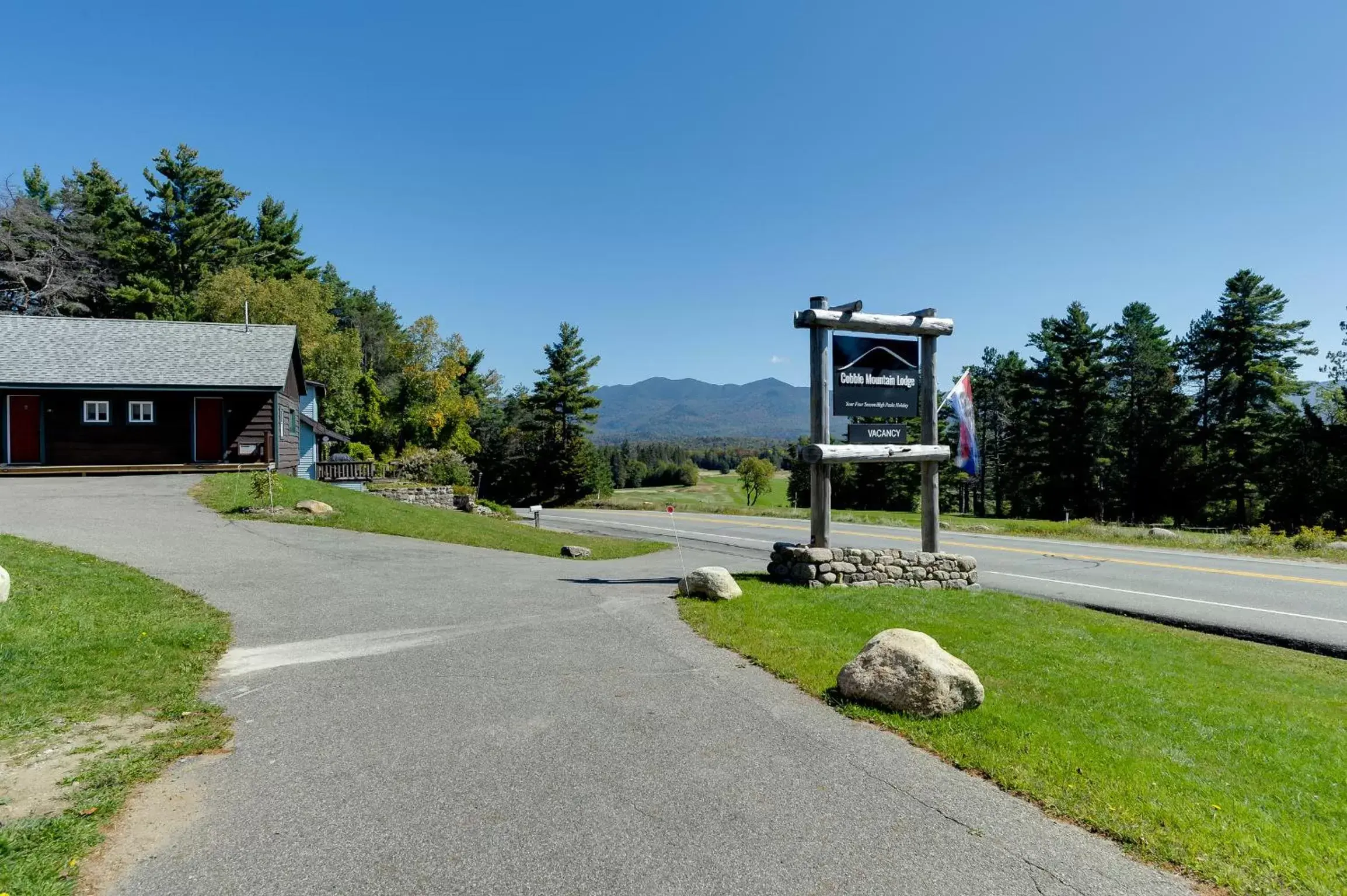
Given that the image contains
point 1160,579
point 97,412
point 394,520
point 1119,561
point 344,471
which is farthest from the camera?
point 344,471

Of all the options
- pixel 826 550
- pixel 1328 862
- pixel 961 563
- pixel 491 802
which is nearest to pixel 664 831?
pixel 491 802

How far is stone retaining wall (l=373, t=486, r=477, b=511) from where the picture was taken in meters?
29.6

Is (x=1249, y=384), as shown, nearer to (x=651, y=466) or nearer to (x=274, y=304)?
(x=274, y=304)

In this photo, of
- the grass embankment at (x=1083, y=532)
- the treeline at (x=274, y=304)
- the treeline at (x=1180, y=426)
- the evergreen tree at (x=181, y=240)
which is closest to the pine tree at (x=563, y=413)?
the treeline at (x=274, y=304)

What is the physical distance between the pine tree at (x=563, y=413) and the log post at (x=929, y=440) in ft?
150

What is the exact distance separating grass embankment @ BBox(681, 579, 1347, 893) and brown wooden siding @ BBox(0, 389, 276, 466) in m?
23.4

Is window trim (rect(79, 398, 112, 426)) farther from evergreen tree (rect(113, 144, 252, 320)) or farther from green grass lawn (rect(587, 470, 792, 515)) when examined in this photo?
green grass lawn (rect(587, 470, 792, 515))

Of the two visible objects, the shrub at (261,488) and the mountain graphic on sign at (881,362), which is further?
the shrub at (261,488)

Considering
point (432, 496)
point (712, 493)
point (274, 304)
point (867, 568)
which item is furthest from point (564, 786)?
point (712, 493)

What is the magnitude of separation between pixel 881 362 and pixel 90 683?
11.4 m

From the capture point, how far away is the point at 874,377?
12172 mm

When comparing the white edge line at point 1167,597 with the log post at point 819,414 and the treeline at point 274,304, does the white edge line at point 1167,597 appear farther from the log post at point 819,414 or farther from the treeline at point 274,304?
the treeline at point 274,304

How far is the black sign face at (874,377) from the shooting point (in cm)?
1195

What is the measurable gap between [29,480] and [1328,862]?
100.0 feet
